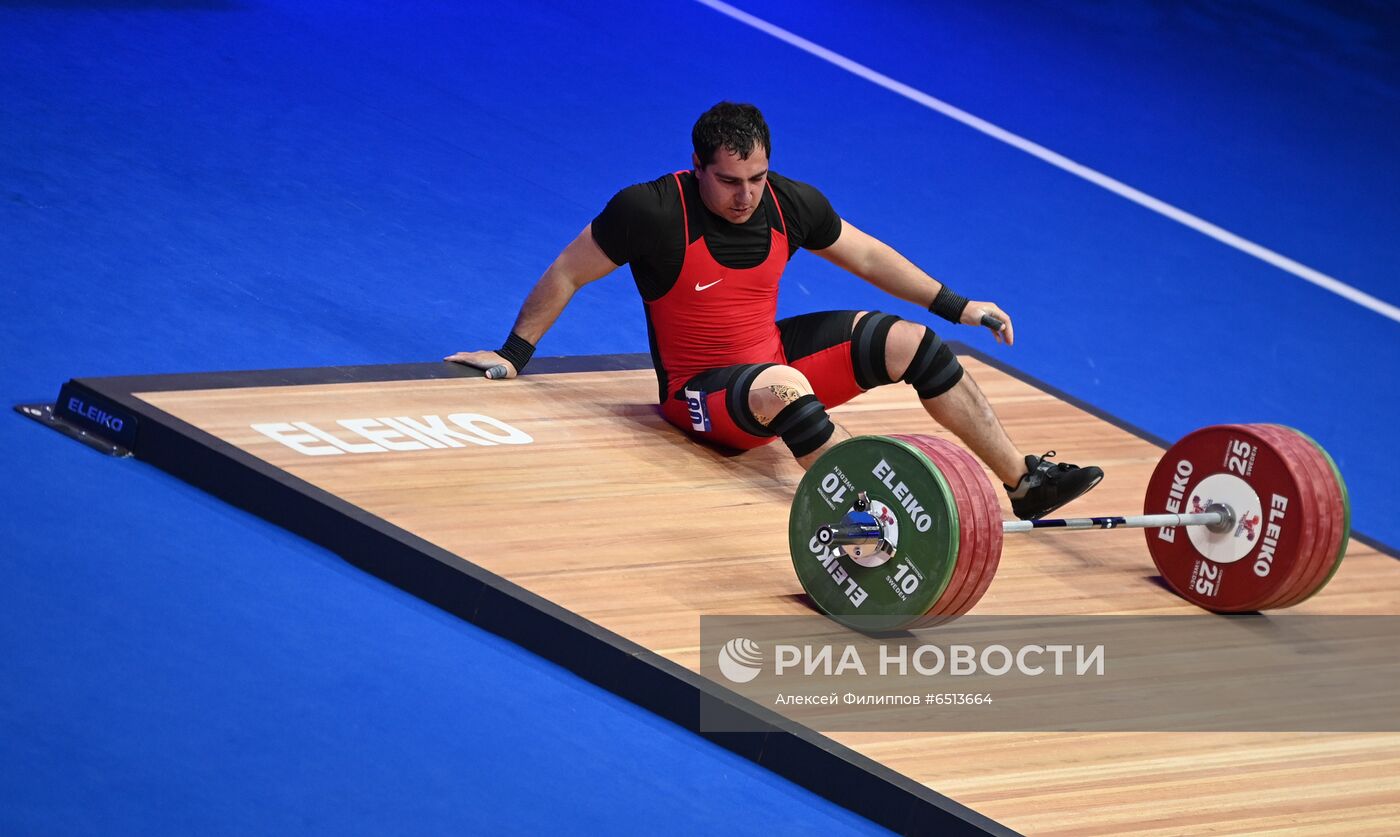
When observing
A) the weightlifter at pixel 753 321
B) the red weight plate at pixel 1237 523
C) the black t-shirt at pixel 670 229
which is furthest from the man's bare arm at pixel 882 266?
the red weight plate at pixel 1237 523

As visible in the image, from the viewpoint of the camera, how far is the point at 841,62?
10219mm

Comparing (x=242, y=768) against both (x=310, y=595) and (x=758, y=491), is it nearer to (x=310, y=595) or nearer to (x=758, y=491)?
(x=310, y=595)

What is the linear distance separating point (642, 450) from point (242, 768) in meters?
1.92

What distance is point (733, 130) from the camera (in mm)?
4855

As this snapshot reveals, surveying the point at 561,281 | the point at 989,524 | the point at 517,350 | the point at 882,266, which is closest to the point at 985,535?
the point at 989,524

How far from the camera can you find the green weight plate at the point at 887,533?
13.5 feet

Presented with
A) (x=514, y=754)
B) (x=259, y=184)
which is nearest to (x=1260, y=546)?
(x=514, y=754)

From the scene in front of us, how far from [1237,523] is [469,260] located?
2.97m

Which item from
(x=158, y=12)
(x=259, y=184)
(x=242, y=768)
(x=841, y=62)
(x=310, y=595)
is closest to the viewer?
(x=242, y=768)

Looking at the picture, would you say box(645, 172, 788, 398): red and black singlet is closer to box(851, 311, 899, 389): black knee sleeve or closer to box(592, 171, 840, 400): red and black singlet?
box(592, 171, 840, 400): red and black singlet

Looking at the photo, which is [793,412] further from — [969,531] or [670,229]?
[969,531]

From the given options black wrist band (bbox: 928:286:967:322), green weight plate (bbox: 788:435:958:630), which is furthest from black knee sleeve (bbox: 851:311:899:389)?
green weight plate (bbox: 788:435:958:630)

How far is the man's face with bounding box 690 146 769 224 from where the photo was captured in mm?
4879

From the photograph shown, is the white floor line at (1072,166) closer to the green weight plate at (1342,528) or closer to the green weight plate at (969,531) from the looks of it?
the green weight plate at (1342,528)
